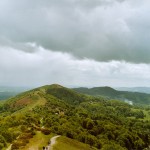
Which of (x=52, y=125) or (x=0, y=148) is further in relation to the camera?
(x=52, y=125)

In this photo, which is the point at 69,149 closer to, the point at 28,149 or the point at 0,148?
the point at 28,149

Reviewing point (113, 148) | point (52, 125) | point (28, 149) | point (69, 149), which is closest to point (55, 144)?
point (69, 149)

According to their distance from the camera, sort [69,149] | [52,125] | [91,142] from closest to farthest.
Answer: [69,149]
[91,142]
[52,125]

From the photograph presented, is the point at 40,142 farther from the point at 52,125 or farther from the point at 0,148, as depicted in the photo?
the point at 52,125

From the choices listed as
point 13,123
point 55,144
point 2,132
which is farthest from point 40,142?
point 13,123

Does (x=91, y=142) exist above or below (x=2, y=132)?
below

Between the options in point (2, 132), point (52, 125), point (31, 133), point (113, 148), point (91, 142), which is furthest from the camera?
point (52, 125)
